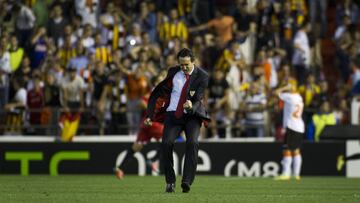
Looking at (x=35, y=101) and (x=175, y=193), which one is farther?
(x=35, y=101)

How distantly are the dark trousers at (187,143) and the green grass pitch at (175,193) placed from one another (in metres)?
0.32

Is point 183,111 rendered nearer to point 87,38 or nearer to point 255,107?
point 255,107

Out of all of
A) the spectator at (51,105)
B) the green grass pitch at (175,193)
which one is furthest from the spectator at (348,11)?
the green grass pitch at (175,193)

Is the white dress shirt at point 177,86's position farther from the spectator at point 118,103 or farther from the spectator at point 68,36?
the spectator at point 68,36

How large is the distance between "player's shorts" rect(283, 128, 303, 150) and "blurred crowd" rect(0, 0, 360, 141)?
1.60 m

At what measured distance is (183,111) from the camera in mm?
17875

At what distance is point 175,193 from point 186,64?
1.94 m

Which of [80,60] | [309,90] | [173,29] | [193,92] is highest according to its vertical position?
[173,29]

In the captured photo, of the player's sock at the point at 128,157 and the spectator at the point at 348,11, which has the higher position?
the spectator at the point at 348,11

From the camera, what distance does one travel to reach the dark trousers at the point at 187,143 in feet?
58.2

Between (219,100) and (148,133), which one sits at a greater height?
(219,100)

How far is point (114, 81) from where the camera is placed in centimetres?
2847

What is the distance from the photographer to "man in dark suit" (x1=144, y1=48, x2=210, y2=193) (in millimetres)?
17734

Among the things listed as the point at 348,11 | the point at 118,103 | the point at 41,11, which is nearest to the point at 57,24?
the point at 41,11
